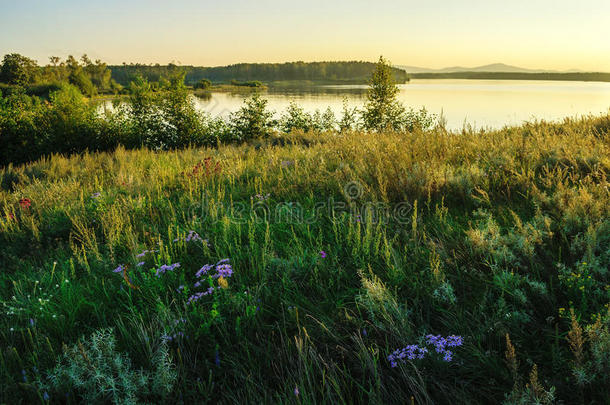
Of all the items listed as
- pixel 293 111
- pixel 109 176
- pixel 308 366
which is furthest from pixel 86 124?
pixel 308 366

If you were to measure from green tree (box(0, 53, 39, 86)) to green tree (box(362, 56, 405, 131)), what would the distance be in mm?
98529

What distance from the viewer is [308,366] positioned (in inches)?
69.6

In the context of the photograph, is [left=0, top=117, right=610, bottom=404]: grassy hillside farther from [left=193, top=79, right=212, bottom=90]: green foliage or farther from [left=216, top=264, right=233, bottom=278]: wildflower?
[left=193, top=79, right=212, bottom=90]: green foliage

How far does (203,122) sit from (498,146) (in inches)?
710

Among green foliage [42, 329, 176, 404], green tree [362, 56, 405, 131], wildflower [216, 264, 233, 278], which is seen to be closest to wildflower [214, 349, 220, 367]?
green foliage [42, 329, 176, 404]

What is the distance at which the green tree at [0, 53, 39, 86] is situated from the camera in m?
89.8

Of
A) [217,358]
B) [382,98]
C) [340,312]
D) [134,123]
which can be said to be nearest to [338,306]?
[340,312]

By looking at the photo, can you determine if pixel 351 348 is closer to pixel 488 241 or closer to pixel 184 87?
pixel 488 241

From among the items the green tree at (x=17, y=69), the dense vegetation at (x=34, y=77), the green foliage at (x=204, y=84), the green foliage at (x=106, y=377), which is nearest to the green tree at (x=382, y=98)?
the green foliage at (x=106, y=377)

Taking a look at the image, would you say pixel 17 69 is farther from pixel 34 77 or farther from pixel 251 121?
pixel 251 121

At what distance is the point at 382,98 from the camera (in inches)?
1123

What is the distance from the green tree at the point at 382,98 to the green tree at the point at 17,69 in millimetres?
98529

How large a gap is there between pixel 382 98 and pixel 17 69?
4170 inches

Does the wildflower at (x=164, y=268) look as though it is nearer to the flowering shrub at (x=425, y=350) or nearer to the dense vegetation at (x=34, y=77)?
the flowering shrub at (x=425, y=350)
